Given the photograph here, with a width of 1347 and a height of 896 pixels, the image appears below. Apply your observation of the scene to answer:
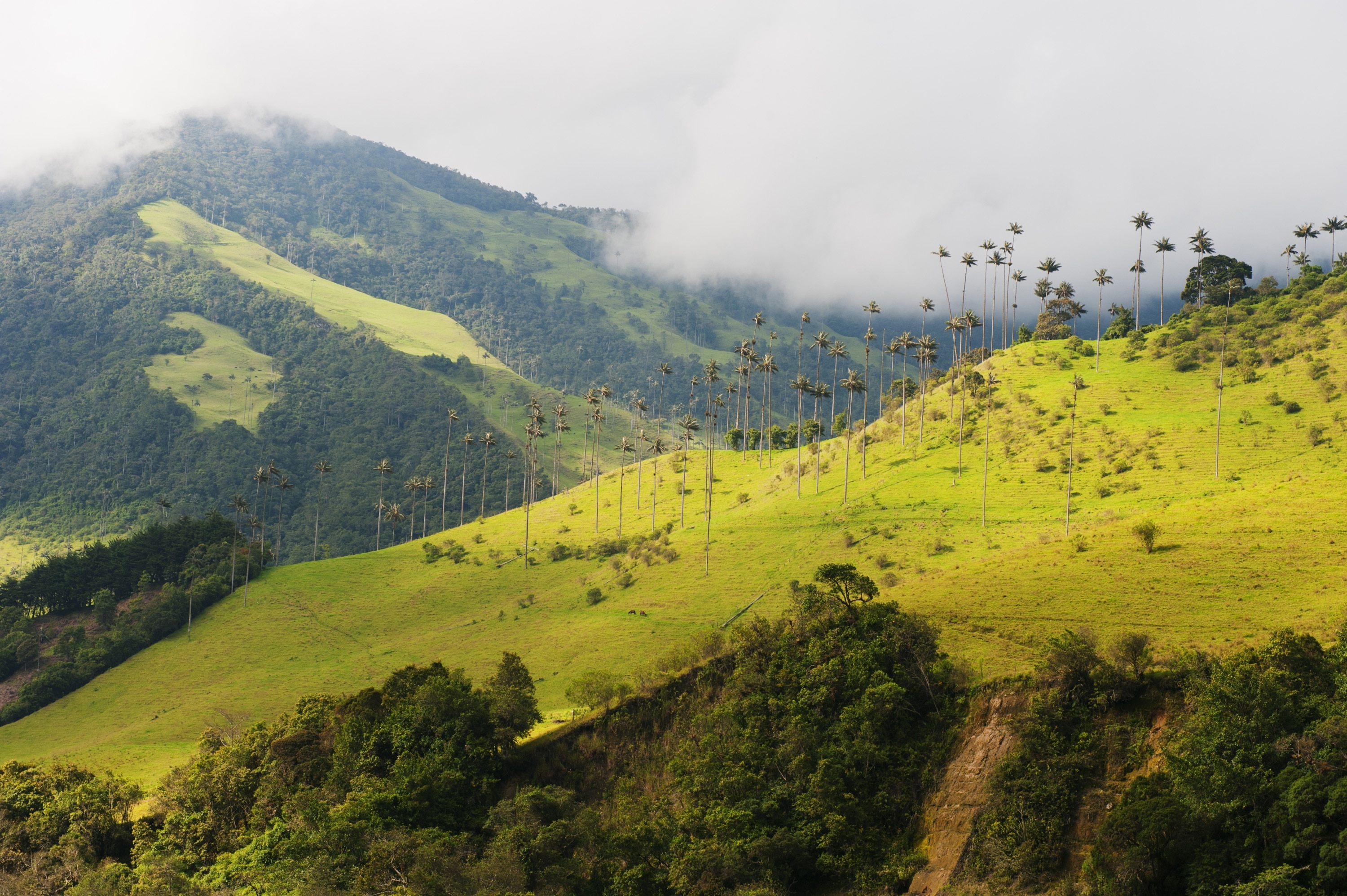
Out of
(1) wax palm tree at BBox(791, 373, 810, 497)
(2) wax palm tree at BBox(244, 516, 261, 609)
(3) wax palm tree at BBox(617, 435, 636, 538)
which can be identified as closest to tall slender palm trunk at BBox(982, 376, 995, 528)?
(1) wax palm tree at BBox(791, 373, 810, 497)

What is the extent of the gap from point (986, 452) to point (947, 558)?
23670 millimetres

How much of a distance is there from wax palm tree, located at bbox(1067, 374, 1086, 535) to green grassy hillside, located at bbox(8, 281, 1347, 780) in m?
0.95

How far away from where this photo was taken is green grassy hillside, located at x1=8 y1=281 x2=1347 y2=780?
263 feet

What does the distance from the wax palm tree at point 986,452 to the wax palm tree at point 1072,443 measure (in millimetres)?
8258

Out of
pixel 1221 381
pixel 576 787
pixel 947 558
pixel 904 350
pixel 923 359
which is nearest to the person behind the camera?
pixel 576 787

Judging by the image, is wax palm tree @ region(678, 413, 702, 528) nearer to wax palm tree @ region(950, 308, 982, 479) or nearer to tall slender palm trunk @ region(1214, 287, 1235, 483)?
wax palm tree @ region(950, 308, 982, 479)

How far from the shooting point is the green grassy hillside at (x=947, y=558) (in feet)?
→ 263

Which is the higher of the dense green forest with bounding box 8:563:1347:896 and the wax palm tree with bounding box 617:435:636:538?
the wax palm tree with bounding box 617:435:636:538

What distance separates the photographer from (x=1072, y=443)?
120 m

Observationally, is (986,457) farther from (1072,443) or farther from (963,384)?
(963,384)

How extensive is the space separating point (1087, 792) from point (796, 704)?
22.5 metres

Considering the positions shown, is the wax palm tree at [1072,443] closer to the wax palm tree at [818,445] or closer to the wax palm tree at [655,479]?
the wax palm tree at [818,445]

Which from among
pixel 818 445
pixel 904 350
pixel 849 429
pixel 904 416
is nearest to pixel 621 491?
pixel 818 445

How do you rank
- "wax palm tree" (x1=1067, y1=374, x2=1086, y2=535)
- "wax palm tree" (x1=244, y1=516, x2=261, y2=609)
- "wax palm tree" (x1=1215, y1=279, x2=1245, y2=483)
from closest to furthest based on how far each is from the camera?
"wax palm tree" (x1=1067, y1=374, x2=1086, y2=535), "wax palm tree" (x1=1215, y1=279, x2=1245, y2=483), "wax palm tree" (x1=244, y1=516, x2=261, y2=609)
